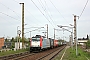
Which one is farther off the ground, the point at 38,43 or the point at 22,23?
the point at 22,23

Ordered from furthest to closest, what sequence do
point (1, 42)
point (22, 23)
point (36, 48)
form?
point (1, 42) → point (22, 23) → point (36, 48)

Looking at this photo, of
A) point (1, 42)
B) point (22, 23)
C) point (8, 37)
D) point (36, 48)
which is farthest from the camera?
point (8, 37)

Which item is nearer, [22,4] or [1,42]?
[22,4]

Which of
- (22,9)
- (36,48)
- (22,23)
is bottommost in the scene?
(36,48)

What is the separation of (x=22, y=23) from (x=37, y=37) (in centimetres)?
534

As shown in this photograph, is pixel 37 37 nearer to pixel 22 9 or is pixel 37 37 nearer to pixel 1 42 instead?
pixel 22 9

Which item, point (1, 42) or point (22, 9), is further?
point (1, 42)

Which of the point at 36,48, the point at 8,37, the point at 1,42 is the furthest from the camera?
the point at 8,37

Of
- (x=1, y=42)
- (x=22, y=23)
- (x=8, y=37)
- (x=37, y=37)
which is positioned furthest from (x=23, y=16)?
(x=8, y=37)

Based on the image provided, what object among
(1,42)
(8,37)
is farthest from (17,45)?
(8,37)

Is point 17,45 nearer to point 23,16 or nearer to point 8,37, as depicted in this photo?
point 23,16

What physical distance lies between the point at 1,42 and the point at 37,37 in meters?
33.1

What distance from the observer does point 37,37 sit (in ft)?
146

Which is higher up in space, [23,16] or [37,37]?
[23,16]
